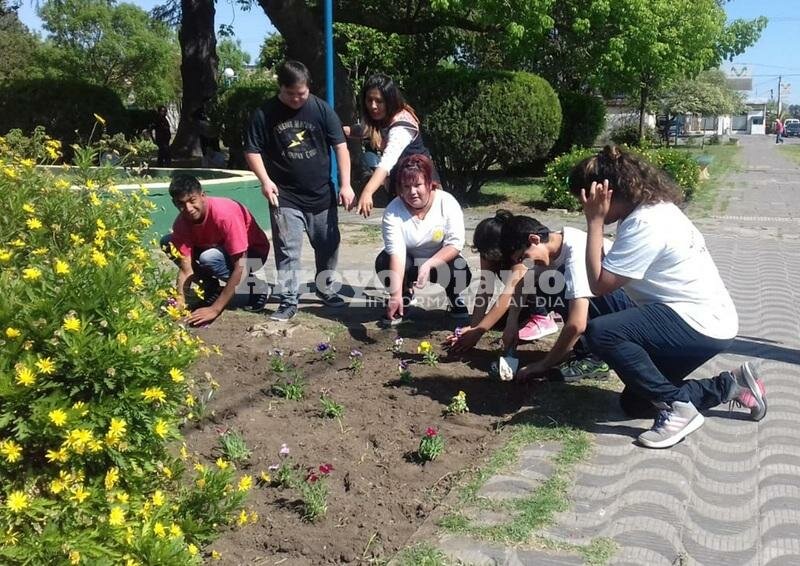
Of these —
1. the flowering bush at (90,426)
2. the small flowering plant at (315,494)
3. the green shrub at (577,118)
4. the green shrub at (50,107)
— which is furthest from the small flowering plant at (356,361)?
the green shrub at (577,118)

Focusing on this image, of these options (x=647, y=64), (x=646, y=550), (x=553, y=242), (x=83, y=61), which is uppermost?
(x=83, y=61)

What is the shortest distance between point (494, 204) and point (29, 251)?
10890 millimetres

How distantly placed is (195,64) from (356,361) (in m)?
13.4

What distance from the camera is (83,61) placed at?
4700 cm

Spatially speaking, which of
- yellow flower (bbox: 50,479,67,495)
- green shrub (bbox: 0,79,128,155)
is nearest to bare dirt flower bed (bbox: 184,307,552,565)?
yellow flower (bbox: 50,479,67,495)

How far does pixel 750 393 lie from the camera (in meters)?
3.66

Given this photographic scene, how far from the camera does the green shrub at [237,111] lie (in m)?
15.1

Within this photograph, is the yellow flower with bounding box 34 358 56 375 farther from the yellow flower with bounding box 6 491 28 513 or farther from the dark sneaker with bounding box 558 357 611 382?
the dark sneaker with bounding box 558 357 611 382

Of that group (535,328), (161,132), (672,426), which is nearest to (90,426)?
(672,426)

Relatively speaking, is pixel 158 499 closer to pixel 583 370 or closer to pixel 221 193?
pixel 583 370

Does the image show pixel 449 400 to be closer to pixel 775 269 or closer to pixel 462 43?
pixel 775 269

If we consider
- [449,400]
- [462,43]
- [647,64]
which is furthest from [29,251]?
[462,43]

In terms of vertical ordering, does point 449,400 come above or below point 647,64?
below

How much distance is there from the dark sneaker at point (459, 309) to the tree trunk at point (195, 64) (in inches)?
485
